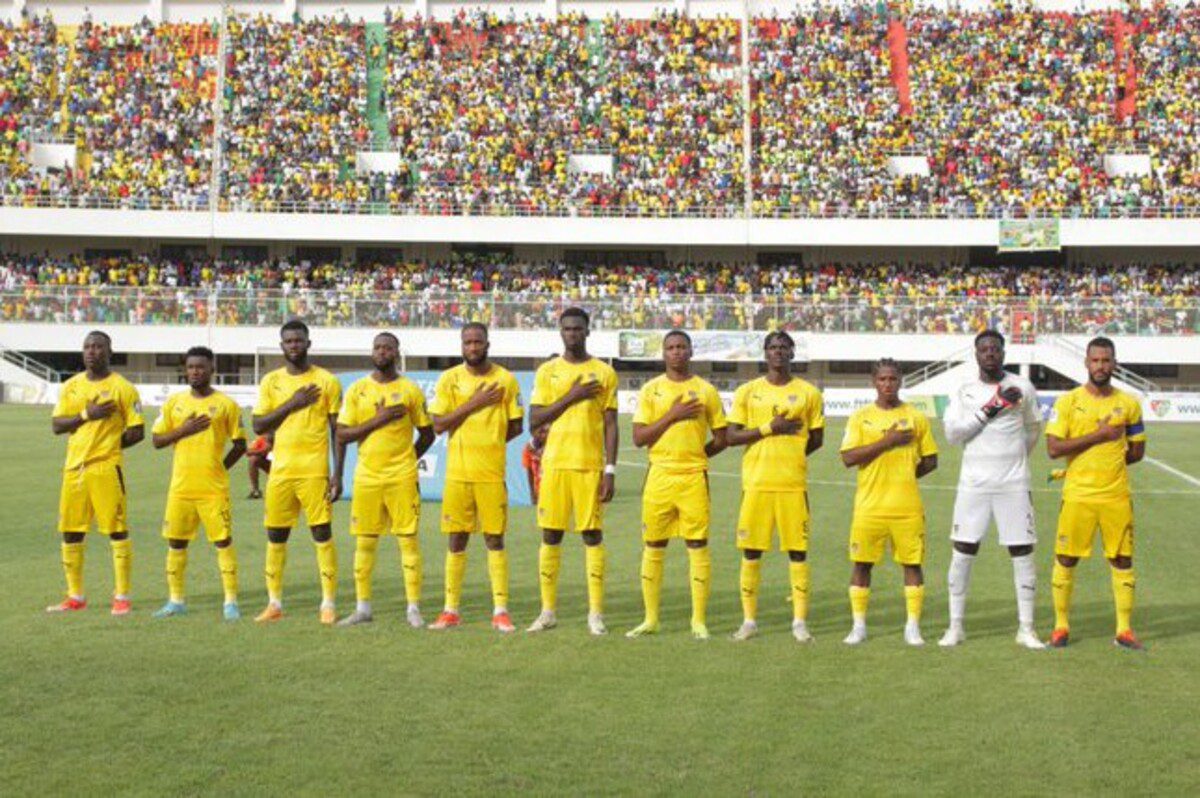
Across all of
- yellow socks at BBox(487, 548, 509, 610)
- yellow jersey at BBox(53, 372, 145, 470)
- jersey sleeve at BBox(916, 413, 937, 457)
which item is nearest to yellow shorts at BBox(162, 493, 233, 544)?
yellow jersey at BBox(53, 372, 145, 470)

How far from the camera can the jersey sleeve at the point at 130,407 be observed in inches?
455

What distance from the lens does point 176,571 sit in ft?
36.9

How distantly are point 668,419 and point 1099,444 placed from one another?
123 inches

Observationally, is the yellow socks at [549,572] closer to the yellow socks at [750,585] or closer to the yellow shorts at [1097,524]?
the yellow socks at [750,585]

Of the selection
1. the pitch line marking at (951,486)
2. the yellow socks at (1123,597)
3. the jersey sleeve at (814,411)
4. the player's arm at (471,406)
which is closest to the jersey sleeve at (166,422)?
the player's arm at (471,406)

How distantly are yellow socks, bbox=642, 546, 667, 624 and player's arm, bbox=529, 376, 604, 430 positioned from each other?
4.04ft

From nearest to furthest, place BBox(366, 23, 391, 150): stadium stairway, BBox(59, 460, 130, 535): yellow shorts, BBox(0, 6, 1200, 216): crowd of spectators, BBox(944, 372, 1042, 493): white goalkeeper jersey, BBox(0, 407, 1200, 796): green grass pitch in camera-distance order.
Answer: BBox(0, 407, 1200, 796): green grass pitch
BBox(944, 372, 1042, 493): white goalkeeper jersey
BBox(59, 460, 130, 535): yellow shorts
BBox(0, 6, 1200, 216): crowd of spectators
BBox(366, 23, 391, 150): stadium stairway

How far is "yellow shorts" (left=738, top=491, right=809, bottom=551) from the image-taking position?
10414 millimetres

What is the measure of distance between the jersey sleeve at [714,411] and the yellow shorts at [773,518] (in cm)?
56

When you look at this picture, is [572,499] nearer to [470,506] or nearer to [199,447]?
[470,506]

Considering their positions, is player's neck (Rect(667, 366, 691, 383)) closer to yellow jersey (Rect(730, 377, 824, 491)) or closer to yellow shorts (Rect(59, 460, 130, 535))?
yellow jersey (Rect(730, 377, 824, 491))

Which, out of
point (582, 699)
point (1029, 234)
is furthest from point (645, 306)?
point (582, 699)

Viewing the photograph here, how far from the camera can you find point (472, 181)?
54.2 meters

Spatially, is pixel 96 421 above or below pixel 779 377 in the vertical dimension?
below
